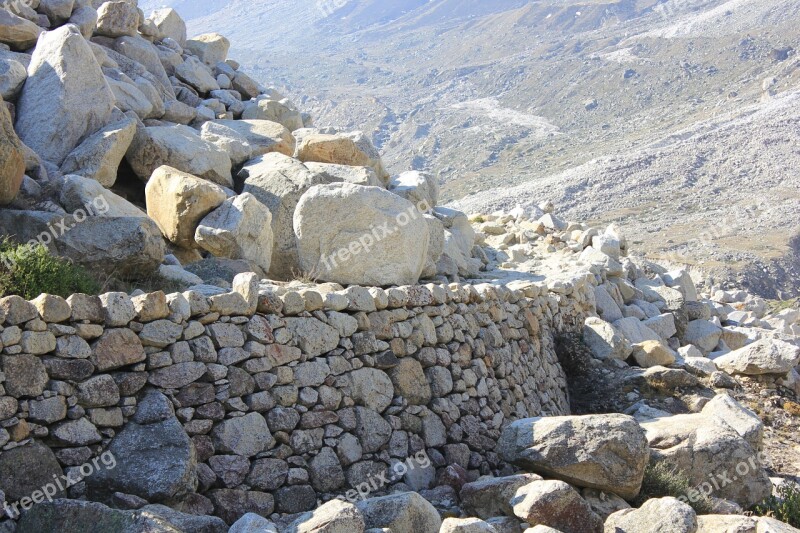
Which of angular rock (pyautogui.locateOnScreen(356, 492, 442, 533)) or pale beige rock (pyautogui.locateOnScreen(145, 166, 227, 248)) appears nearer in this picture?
angular rock (pyautogui.locateOnScreen(356, 492, 442, 533))

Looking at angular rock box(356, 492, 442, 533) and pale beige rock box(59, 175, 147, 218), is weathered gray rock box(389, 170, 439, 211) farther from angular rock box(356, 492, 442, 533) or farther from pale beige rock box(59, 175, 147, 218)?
angular rock box(356, 492, 442, 533)

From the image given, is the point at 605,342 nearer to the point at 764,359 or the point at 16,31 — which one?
the point at 764,359

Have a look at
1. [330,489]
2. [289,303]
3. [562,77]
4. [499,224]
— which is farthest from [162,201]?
[562,77]

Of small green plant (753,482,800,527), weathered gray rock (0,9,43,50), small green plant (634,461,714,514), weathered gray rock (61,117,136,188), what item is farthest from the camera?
weathered gray rock (0,9,43,50)

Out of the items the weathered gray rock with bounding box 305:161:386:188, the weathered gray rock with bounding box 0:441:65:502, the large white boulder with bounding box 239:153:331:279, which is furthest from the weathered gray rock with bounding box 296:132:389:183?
the weathered gray rock with bounding box 0:441:65:502

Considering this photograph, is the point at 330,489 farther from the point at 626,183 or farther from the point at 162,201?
the point at 626,183

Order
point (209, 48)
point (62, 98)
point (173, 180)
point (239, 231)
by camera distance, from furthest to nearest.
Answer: point (209, 48)
point (62, 98)
point (173, 180)
point (239, 231)

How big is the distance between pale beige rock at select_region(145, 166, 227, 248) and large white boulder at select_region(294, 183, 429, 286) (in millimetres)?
1300

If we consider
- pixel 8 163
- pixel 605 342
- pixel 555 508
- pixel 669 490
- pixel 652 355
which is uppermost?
pixel 8 163

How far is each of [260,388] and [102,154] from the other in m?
6.86

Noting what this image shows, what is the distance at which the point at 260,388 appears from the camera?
7059mm

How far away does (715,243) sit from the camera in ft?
168

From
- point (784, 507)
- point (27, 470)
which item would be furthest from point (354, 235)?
point (27, 470)

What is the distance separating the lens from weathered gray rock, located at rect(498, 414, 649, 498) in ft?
25.0
